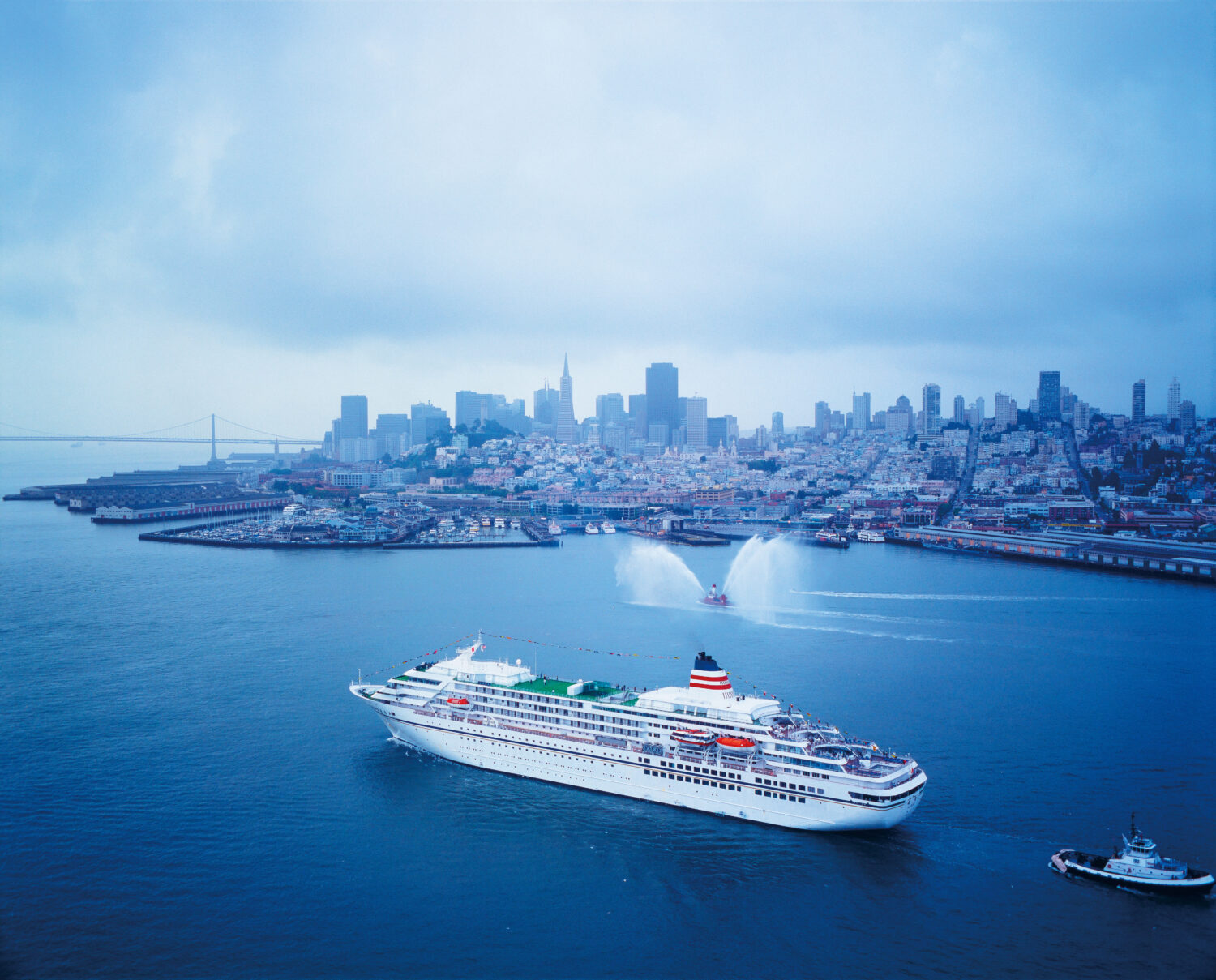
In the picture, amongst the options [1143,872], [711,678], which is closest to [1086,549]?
[711,678]

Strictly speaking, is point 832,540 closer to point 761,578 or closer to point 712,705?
point 761,578

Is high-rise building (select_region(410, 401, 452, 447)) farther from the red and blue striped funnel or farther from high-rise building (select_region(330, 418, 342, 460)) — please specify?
the red and blue striped funnel

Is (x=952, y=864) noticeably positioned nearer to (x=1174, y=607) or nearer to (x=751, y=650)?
(x=751, y=650)

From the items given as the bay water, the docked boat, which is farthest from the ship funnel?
the docked boat

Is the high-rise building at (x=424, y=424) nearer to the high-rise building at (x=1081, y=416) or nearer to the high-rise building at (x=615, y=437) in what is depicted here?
the high-rise building at (x=615, y=437)

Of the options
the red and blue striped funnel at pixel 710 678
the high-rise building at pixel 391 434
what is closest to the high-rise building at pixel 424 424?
the high-rise building at pixel 391 434

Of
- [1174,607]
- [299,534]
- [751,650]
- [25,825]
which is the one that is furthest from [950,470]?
[25,825]

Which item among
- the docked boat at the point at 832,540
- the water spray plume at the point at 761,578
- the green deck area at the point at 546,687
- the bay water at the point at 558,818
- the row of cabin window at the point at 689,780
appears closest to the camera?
the bay water at the point at 558,818
